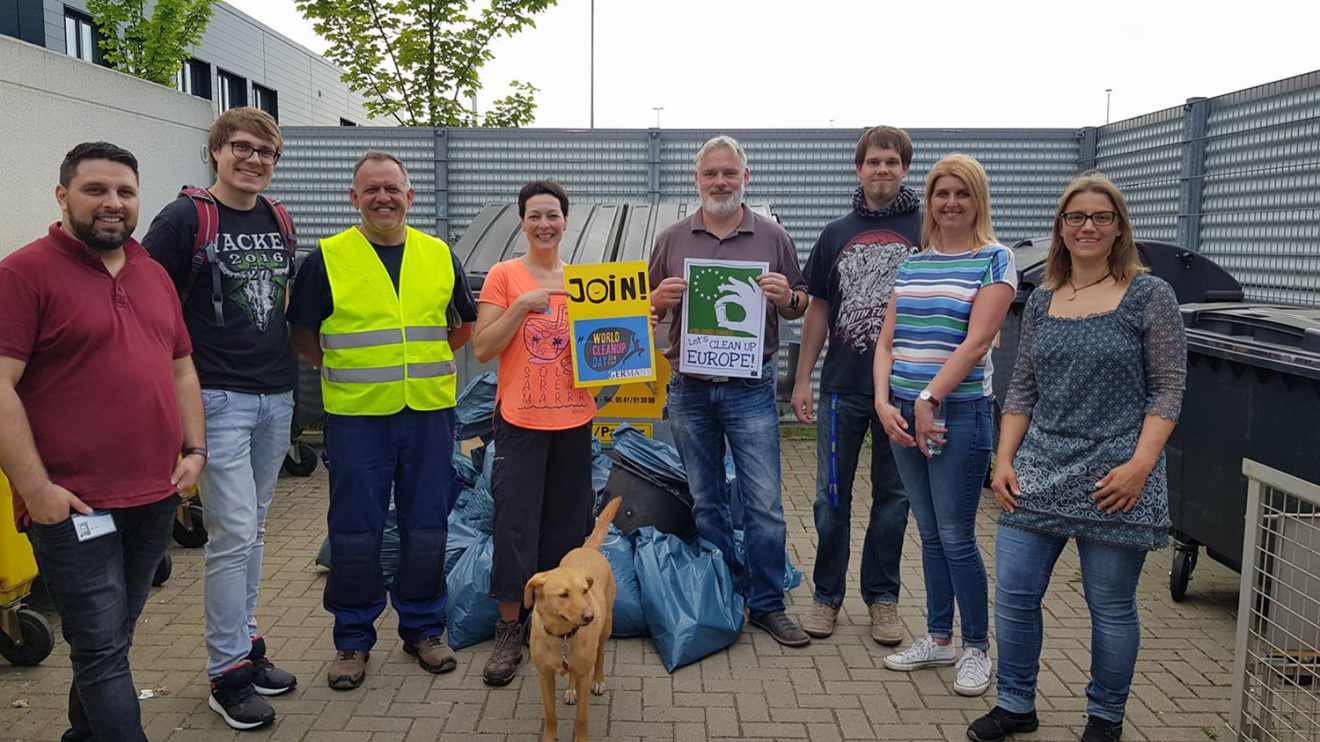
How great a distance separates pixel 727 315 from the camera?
13.6ft

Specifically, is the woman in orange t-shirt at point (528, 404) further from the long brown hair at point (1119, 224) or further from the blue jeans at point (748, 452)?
the long brown hair at point (1119, 224)

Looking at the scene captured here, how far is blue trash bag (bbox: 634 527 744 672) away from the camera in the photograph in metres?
4.10

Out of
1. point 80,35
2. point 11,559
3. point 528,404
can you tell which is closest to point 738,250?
point 528,404

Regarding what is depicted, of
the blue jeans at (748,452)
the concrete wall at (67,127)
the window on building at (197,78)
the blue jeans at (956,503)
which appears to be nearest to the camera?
the blue jeans at (956,503)

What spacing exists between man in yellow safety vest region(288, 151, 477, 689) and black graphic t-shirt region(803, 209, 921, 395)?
161cm

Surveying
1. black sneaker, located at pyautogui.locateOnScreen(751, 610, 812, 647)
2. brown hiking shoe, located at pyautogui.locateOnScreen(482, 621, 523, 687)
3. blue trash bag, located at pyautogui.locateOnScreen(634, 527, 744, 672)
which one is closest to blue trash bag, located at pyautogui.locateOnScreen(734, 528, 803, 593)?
blue trash bag, located at pyautogui.locateOnScreen(634, 527, 744, 672)

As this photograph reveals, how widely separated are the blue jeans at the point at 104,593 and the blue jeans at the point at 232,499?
0.46 m

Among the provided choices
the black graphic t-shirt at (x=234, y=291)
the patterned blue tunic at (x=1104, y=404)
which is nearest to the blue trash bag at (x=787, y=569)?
the patterned blue tunic at (x=1104, y=404)

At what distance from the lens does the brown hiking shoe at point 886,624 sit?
14.1 feet

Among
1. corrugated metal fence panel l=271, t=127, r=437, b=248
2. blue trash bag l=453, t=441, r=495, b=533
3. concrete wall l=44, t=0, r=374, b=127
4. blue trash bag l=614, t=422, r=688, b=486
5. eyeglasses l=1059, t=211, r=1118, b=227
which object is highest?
concrete wall l=44, t=0, r=374, b=127

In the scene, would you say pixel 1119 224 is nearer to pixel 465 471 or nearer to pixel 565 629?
pixel 565 629

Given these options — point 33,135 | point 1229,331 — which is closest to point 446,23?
point 33,135

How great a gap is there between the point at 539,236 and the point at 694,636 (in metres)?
1.85

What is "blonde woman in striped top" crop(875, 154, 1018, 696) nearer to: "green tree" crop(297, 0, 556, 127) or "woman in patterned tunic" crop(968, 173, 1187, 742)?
"woman in patterned tunic" crop(968, 173, 1187, 742)
